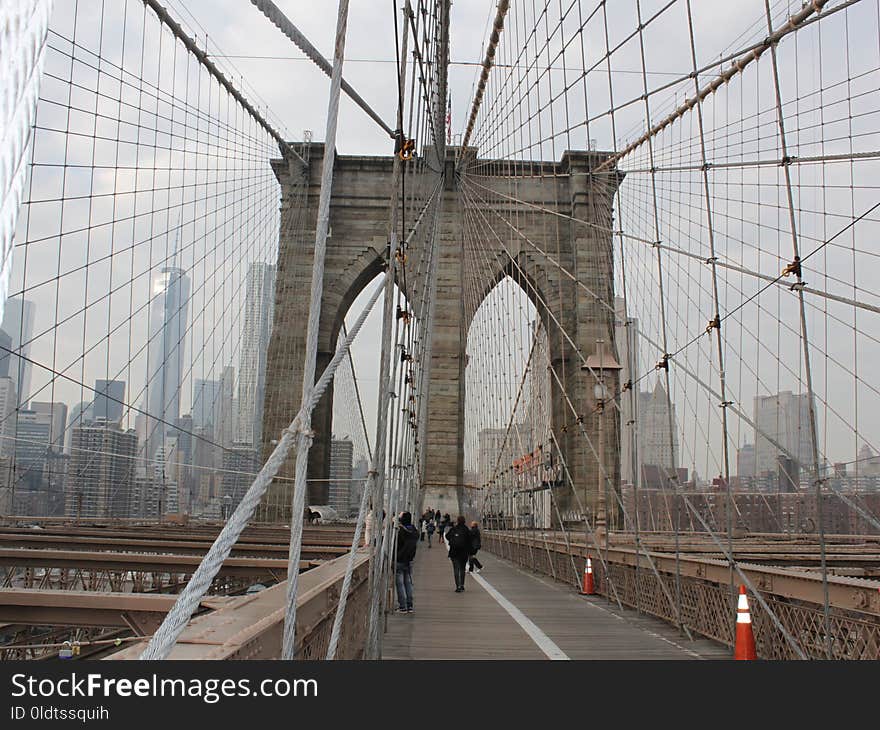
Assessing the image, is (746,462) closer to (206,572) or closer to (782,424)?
(782,424)

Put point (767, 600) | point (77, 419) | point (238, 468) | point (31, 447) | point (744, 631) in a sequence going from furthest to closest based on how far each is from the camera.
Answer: point (238, 468) → point (31, 447) → point (77, 419) → point (767, 600) → point (744, 631)

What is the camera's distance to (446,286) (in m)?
27.8

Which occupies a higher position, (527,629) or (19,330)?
(19,330)

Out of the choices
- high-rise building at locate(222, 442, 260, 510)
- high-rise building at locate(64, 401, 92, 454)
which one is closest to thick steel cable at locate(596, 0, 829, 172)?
high-rise building at locate(64, 401, 92, 454)

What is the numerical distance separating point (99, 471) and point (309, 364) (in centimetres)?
1481

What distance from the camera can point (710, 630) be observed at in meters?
5.90

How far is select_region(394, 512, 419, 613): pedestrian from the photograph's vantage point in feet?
24.4

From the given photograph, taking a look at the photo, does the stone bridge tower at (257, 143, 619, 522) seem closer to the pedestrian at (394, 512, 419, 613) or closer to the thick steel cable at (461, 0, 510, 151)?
the thick steel cable at (461, 0, 510, 151)

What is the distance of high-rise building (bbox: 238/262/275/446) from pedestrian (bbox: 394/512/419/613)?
62.8 ft

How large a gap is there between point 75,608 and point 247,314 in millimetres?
24175

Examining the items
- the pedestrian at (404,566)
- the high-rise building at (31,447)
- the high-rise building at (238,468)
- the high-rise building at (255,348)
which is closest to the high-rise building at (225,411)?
the high-rise building at (238,468)

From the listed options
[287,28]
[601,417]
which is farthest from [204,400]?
[287,28]
